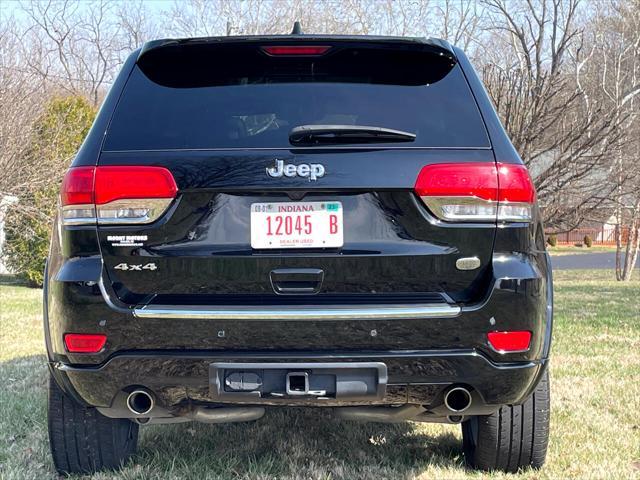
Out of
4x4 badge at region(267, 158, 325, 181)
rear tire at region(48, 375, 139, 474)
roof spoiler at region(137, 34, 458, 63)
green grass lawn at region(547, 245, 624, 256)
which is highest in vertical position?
roof spoiler at region(137, 34, 458, 63)

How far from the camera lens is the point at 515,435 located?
2816 mm

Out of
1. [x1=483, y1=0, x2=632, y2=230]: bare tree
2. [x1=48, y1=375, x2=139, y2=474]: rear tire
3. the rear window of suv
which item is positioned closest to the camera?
the rear window of suv

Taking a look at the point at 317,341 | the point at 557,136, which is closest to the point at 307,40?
the point at 317,341

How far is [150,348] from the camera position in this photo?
7.15 feet

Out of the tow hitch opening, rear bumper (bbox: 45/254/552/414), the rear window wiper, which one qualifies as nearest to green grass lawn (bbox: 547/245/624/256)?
rear bumper (bbox: 45/254/552/414)

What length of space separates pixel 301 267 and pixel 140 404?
81cm

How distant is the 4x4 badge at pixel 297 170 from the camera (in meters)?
2.18

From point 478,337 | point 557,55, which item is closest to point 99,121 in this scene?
point 478,337

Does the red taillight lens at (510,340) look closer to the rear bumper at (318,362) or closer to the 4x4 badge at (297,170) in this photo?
the rear bumper at (318,362)

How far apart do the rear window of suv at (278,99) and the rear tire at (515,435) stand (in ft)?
4.09

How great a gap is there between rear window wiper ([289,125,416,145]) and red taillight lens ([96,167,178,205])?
46cm

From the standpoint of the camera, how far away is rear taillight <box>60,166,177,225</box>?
2193 millimetres

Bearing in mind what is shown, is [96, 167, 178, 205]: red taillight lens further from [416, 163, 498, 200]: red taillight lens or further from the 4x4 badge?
[416, 163, 498, 200]: red taillight lens

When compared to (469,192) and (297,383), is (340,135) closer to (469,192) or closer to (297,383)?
(469,192)
